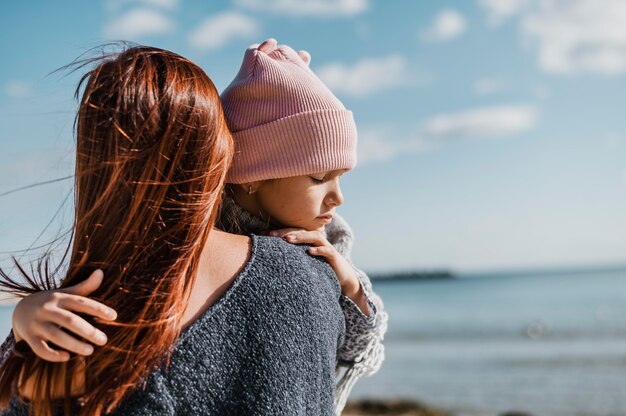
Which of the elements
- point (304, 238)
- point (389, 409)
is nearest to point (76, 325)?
point (304, 238)

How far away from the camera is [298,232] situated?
5.52 ft

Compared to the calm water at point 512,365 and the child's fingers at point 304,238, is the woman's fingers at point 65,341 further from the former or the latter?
the calm water at point 512,365

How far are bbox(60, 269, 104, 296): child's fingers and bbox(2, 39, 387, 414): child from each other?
21.8 inches

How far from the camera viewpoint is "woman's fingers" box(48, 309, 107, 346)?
4.03 ft

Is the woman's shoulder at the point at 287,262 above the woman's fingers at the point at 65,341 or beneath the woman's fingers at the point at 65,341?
above

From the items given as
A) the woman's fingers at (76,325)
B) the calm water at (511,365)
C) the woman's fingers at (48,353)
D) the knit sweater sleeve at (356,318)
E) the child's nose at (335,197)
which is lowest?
the calm water at (511,365)

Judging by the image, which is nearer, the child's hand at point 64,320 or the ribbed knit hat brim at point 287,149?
the child's hand at point 64,320

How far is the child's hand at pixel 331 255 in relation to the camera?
5.43ft

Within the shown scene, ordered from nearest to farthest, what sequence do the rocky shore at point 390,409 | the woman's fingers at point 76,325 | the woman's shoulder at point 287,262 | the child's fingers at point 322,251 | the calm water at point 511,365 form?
the woman's fingers at point 76,325, the woman's shoulder at point 287,262, the child's fingers at point 322,251, the rocky shore at point 390,409, the calm water at point 511,365

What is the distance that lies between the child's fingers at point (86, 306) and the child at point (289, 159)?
567 millimetres

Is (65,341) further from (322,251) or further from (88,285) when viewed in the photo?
(322,251)

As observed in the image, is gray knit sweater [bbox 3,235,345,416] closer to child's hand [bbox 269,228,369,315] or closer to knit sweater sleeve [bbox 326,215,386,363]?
child's hand [bbox 269,228,369,315]

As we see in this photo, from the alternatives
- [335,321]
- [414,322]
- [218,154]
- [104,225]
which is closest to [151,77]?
[218,154]

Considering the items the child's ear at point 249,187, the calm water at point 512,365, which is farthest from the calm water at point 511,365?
the child's ear at point 249,187
